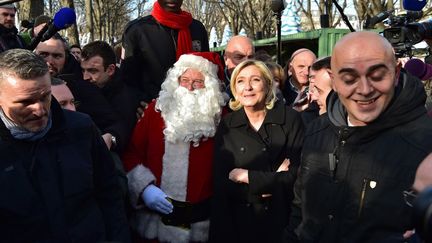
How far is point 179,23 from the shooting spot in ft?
14.8

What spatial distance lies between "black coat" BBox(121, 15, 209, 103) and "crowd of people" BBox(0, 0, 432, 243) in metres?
0.01

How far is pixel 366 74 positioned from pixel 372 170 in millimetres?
427

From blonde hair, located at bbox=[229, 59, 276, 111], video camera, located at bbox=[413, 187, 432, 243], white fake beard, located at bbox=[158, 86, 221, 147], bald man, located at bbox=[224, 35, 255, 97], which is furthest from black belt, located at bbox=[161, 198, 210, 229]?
video camera, located at bbox=[413, 187, 432, 243]

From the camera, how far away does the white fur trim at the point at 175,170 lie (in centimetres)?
383

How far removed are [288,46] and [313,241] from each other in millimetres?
13530

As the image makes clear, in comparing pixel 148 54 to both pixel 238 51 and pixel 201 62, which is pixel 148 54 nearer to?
pixel 201 62

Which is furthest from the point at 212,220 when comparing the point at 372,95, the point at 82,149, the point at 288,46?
the point at 288,46

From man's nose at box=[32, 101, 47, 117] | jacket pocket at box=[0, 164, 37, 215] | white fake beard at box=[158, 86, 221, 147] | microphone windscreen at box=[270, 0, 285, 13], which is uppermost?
microphone windscreen at box=[270, 0, 285, 13]

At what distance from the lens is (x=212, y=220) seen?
3.62 m

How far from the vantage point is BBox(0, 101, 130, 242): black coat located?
2465 mm

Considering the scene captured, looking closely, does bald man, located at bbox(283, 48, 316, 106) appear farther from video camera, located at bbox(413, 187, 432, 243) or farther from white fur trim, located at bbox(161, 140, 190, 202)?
video camera, located at bbox(413, 187, 432, 243)

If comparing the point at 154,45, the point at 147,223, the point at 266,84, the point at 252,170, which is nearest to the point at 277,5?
the point at 154,45

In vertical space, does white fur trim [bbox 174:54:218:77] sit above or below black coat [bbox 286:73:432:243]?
above

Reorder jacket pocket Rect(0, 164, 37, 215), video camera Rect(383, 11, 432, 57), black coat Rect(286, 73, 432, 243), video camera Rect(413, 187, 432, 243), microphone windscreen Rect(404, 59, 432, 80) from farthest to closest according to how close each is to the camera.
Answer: microphone windscreen Rect(404, 59, 432, 80)
video camera Rect(383, 11, 432, 57)
jacket pocket Rect(0, 164, 37, 215)
black coat Rect(286, 73, 432, 243)
video camera Rect(413, 187, 432, 243)
